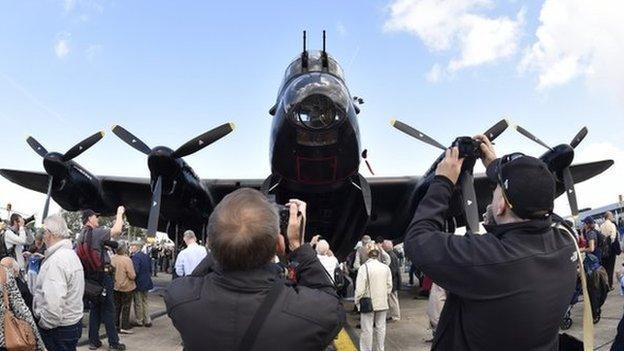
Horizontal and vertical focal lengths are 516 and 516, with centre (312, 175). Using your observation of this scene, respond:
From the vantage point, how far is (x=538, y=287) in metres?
2.23

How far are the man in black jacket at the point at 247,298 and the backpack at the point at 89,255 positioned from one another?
21.7 ft

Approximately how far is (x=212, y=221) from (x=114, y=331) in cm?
708

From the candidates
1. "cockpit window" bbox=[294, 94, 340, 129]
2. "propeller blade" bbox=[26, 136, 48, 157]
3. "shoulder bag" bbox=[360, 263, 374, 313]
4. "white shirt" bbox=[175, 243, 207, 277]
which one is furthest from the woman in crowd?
"propeller blade" bbox=[26, 136, 48, 157]

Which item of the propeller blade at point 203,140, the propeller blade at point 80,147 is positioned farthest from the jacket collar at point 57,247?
the propeller blade at point 80,147

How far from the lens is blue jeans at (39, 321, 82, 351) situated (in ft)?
17.5

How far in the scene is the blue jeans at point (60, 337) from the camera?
534cm

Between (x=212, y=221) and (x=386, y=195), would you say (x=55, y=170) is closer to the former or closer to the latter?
(x=386, y=195)

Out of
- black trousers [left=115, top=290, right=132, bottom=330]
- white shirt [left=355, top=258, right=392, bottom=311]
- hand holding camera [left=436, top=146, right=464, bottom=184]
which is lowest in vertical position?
black trousers [left=115, top=290, right=132, bottom=330]

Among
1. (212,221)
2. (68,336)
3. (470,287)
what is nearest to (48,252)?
(68,336)

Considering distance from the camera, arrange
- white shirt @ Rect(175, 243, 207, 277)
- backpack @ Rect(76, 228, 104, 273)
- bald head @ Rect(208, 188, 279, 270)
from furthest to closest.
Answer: white shirt @ Rect(175, 243, 207, 277), backpack @ Rect(76, 228, 104, 273), bald head @ Rect(208, 188, 279, 270)

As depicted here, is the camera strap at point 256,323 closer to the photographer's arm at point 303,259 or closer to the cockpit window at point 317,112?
the photographer's arm at point 303,259

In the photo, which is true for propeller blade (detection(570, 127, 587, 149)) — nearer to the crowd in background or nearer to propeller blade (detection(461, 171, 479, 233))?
the crowd in background

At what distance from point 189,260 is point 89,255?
2.05m

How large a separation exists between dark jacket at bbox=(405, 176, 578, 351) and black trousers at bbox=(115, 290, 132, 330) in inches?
366
